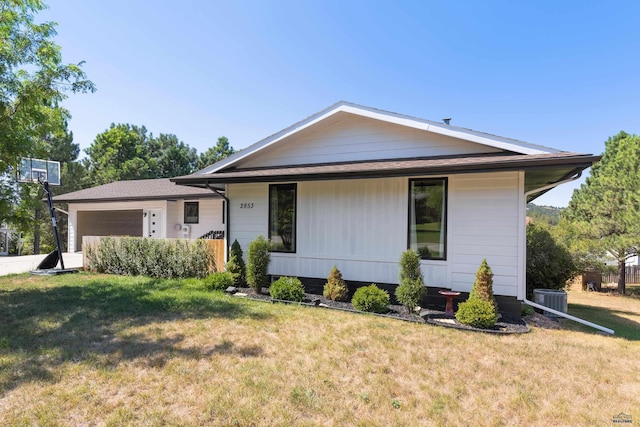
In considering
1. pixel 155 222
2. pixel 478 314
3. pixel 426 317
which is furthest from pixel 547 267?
pixel 155 222

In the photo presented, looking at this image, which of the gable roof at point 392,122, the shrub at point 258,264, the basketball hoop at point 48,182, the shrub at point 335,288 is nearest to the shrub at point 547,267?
the gable roof at point 392,122

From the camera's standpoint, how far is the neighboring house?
44.7 ft

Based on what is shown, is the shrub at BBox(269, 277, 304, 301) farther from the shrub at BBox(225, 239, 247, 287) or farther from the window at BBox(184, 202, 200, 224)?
the window at BBox(184, 202, 200, 224)

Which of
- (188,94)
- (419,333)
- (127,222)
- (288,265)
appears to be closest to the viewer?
(419,333)

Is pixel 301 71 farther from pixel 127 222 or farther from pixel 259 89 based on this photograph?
pixel 127 222

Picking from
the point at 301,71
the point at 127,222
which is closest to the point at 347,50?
the point at 301,71

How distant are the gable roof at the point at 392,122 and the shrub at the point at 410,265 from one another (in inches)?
109

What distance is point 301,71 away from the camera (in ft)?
37.0

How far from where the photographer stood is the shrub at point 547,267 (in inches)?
321

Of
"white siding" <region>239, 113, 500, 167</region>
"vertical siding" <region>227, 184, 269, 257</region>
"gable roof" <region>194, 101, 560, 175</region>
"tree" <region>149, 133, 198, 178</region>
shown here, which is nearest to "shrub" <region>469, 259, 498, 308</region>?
"gable roof" <region>194, 101, 560, 175</region>

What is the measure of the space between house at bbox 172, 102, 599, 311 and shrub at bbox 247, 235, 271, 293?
1.90 feet

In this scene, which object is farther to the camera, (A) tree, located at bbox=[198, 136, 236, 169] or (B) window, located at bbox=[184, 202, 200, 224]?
(A) tree, located at bbox=[198, 136, 236, 169]

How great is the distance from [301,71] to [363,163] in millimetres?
5838

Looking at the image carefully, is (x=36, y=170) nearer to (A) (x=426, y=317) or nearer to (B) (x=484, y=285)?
(A) (x=426, y=317)
